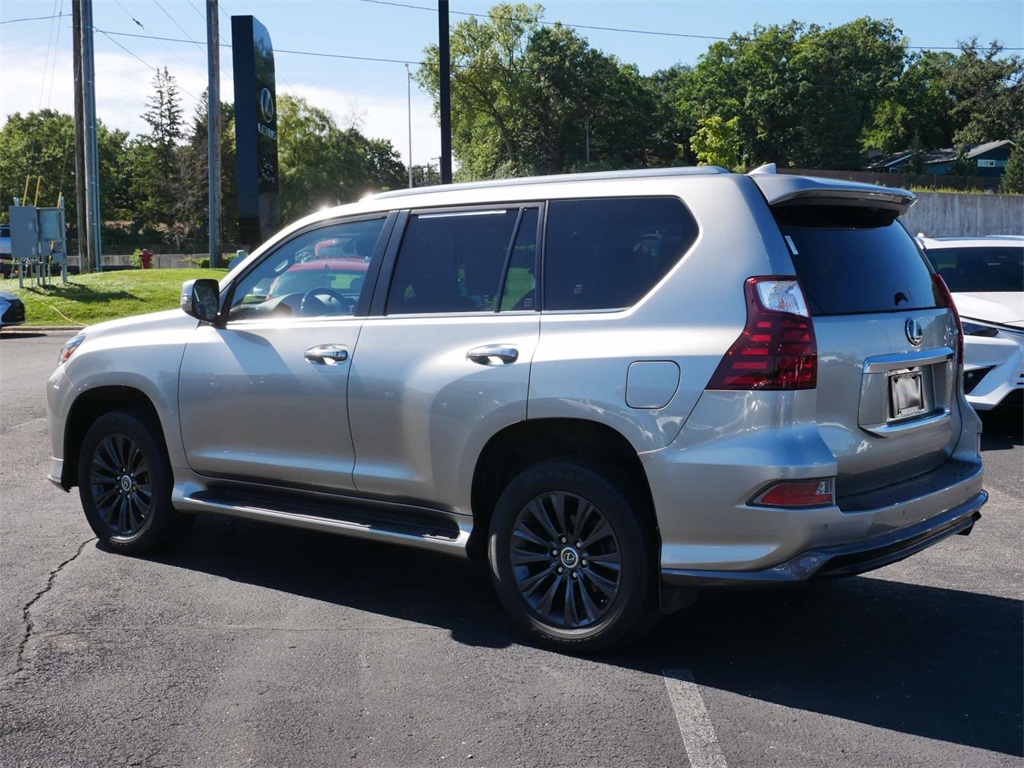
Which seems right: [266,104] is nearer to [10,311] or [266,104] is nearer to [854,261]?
[10,311]

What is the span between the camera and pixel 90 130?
2883cm

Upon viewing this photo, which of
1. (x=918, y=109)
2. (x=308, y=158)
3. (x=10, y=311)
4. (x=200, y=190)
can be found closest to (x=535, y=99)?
(x=308, y=158)

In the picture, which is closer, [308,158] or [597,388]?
[597,388]

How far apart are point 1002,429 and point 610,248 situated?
728 centimetres

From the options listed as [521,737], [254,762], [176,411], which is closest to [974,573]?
[521,737]

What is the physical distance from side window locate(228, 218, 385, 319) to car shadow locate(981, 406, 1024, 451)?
591cm

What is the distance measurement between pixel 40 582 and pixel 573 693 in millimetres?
3006

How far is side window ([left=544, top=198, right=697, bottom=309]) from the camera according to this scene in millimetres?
4266

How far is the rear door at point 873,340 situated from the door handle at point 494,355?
47.2 inches

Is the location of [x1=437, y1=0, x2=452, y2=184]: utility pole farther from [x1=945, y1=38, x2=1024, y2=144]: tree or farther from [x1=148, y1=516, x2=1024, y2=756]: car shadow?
[x1=945, y1=38, x2=1024, y2=144]: tree

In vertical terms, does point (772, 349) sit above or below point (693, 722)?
above

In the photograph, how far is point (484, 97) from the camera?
8388 centimetres

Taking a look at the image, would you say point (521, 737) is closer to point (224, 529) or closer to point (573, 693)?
point (573, 693)

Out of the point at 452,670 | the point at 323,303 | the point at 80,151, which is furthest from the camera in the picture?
the point at 80,151
